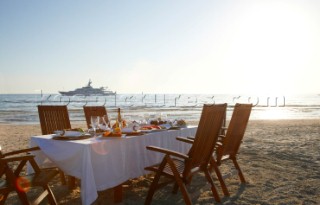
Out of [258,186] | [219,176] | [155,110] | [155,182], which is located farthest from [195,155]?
[155,110]

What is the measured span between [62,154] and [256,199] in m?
2.54

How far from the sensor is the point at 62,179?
15.6 ft

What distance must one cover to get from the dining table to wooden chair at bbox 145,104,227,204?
0.29m

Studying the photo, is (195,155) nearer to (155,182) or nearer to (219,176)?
(155,182)

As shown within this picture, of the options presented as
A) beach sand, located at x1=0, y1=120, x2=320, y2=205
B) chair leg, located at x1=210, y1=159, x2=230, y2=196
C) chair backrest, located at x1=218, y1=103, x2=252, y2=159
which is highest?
chair backrest, located at x1=218, y1=103, x2=252, y2=159

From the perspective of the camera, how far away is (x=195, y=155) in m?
3.46

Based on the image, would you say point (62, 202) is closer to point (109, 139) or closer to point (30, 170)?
point (30, 170)

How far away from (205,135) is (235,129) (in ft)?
3.92

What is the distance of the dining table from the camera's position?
309cm

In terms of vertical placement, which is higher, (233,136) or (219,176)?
(233,136)

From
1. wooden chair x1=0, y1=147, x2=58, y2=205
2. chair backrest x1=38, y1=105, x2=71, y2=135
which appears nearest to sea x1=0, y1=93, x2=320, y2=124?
chair backrest x1=38, y1=105, x2=71, y2=135

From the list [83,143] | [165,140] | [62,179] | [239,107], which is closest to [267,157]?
[239,107]

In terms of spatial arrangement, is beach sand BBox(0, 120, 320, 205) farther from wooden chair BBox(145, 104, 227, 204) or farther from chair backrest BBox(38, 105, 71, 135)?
chair backrest BBox(38, 105, 71, 135)

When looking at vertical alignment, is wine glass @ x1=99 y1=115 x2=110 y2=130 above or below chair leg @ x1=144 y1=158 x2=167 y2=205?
above
